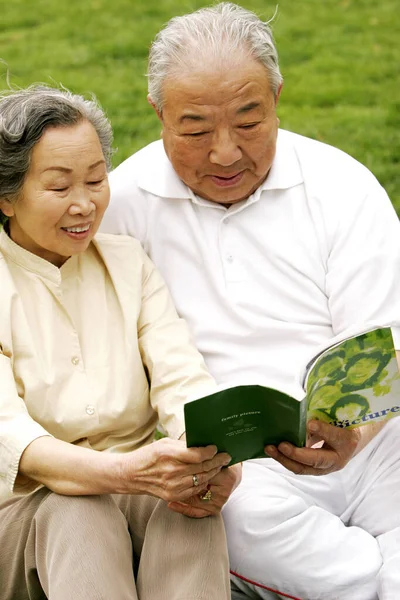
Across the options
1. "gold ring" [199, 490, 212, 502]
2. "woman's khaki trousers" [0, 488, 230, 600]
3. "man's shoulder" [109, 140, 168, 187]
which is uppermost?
"man's shoulder" [109, 140, 168, 187]

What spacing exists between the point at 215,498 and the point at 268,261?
1070mm

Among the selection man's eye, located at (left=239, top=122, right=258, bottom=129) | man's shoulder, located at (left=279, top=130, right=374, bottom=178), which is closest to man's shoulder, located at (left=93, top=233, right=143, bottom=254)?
man's eye, located at (left=239, top=122, right=258, bottom=129)

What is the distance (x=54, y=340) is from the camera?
4215 mm

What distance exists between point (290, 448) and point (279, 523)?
0.42 meters

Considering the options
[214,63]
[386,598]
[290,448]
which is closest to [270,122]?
[214,63]

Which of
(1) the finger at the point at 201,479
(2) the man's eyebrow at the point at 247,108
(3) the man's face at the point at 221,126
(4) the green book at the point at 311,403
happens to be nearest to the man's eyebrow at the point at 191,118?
(3) the man's face at the point at 221,126

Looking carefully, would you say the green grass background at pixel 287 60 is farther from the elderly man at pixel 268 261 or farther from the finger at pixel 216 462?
the finger at pixel 216 462

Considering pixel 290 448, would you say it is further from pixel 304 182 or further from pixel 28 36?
pixel 28 36

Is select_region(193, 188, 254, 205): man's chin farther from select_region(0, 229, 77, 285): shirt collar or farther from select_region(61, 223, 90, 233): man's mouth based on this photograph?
select_region(0, 229, 77, 285): shirt collar

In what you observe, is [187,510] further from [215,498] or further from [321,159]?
[321,159]

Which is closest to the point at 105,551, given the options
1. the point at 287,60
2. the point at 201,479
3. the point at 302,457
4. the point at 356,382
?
the point at 201,479

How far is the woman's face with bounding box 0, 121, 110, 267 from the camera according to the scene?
4160mm

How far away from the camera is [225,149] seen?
439 centimetres

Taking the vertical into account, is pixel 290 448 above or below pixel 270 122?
below
